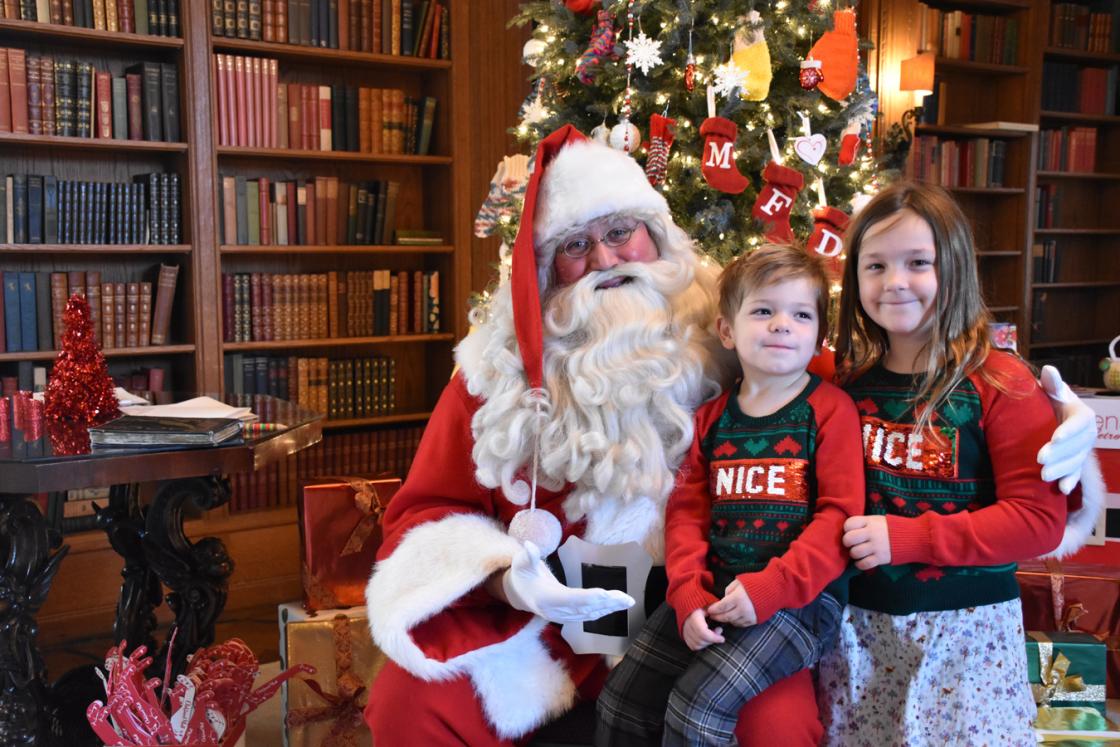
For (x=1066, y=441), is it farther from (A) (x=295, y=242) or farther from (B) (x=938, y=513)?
(A) (x=295, y=242)

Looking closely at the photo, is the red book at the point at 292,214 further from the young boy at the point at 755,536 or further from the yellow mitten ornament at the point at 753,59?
the young boy at the point at 755,536

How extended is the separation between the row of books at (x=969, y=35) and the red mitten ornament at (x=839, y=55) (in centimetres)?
276

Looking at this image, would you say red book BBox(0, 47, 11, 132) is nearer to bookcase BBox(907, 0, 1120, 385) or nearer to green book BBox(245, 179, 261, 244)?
green book BBox(245, 179, 261, 244)

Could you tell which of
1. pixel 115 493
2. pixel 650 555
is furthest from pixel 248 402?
pixel 650 555

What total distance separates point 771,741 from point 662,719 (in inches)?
6.5

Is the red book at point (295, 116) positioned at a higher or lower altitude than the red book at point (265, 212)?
higher

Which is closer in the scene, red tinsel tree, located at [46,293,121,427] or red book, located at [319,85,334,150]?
red tinsel tree, located at [46,293,121,427]

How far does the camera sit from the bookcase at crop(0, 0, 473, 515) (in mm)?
3629

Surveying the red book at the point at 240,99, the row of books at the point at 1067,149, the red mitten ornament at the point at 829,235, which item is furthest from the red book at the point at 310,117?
the row of books at the point at 1067,149

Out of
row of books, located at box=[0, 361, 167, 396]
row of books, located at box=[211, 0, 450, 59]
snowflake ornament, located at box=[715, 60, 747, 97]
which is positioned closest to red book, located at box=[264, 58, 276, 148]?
row of books, located at box=[211, 0, 450, 59]

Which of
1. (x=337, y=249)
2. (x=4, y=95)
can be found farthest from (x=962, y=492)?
(x=4, y=95)

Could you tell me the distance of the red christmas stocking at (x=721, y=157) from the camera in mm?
2447

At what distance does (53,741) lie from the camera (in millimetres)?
2400

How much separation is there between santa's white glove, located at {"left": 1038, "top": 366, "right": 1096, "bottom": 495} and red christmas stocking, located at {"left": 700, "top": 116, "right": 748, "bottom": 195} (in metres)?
1.07
